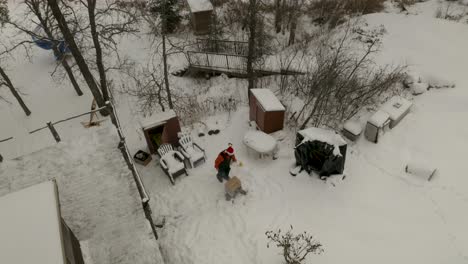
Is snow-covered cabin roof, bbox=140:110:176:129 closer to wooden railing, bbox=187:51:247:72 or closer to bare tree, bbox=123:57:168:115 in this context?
bare tree, bbox=123:57:168:115

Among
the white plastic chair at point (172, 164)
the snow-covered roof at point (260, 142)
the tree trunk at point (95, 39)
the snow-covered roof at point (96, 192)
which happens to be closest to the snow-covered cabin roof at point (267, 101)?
the snow-covered roof at point (260, 142)

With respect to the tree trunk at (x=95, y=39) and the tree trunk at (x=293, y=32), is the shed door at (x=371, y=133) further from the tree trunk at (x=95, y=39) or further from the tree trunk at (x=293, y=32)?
the tree trunk at (x=95, y=39)

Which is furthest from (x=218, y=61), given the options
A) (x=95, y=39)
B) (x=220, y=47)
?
(x=95, y=39)

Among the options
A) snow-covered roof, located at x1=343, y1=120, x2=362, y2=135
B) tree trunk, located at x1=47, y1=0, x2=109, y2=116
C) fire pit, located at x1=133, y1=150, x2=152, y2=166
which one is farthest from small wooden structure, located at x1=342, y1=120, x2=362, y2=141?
tree trunk, located at x1=47, y1=0, x2=109, y2=116

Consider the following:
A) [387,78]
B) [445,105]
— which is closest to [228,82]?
[387,78]

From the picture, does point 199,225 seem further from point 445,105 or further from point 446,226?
point 445,105

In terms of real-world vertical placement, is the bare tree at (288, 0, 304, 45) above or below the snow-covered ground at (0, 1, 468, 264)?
above
